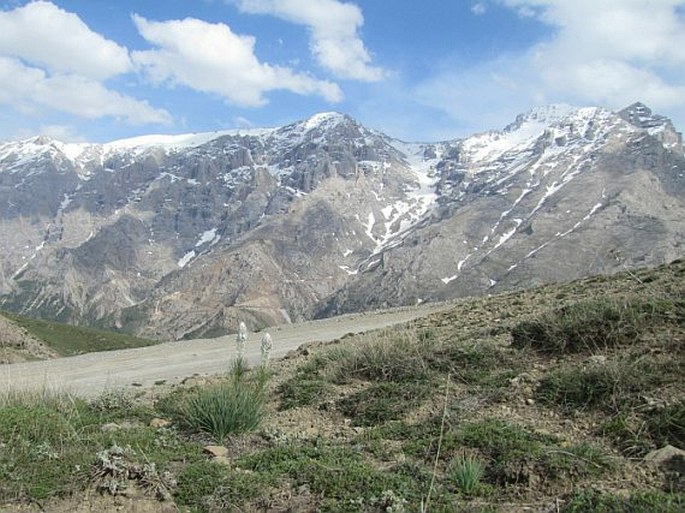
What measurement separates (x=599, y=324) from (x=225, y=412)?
5.74 meters

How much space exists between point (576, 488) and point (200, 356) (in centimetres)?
1998

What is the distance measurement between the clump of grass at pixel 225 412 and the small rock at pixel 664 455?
4.81 m

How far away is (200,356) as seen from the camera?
2452 cm

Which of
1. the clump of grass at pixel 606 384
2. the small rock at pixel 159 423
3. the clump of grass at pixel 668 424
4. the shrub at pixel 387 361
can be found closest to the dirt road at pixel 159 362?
the small rock at pixel 159 423

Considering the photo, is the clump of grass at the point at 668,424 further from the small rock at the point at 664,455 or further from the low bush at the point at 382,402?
the low bush at the point at 382,402

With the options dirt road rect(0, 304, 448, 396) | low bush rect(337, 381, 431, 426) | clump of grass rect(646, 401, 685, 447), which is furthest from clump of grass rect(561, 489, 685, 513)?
dirt road rect(0, 304, 448, 396)

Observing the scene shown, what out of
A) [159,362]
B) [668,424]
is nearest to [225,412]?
[668,424]

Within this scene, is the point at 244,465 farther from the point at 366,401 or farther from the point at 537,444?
the point at 537,444

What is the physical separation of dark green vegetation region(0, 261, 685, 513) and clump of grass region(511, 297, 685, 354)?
2cm

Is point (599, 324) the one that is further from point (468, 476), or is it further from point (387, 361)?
point (468, 476)

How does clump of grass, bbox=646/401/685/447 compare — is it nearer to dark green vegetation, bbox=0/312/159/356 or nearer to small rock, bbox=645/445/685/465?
small rock, bbox=645/445/685/465

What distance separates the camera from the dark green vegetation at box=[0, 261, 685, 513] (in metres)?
6.30

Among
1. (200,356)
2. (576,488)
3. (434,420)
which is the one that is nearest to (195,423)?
(434,420)

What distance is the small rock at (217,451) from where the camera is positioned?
7760mm
